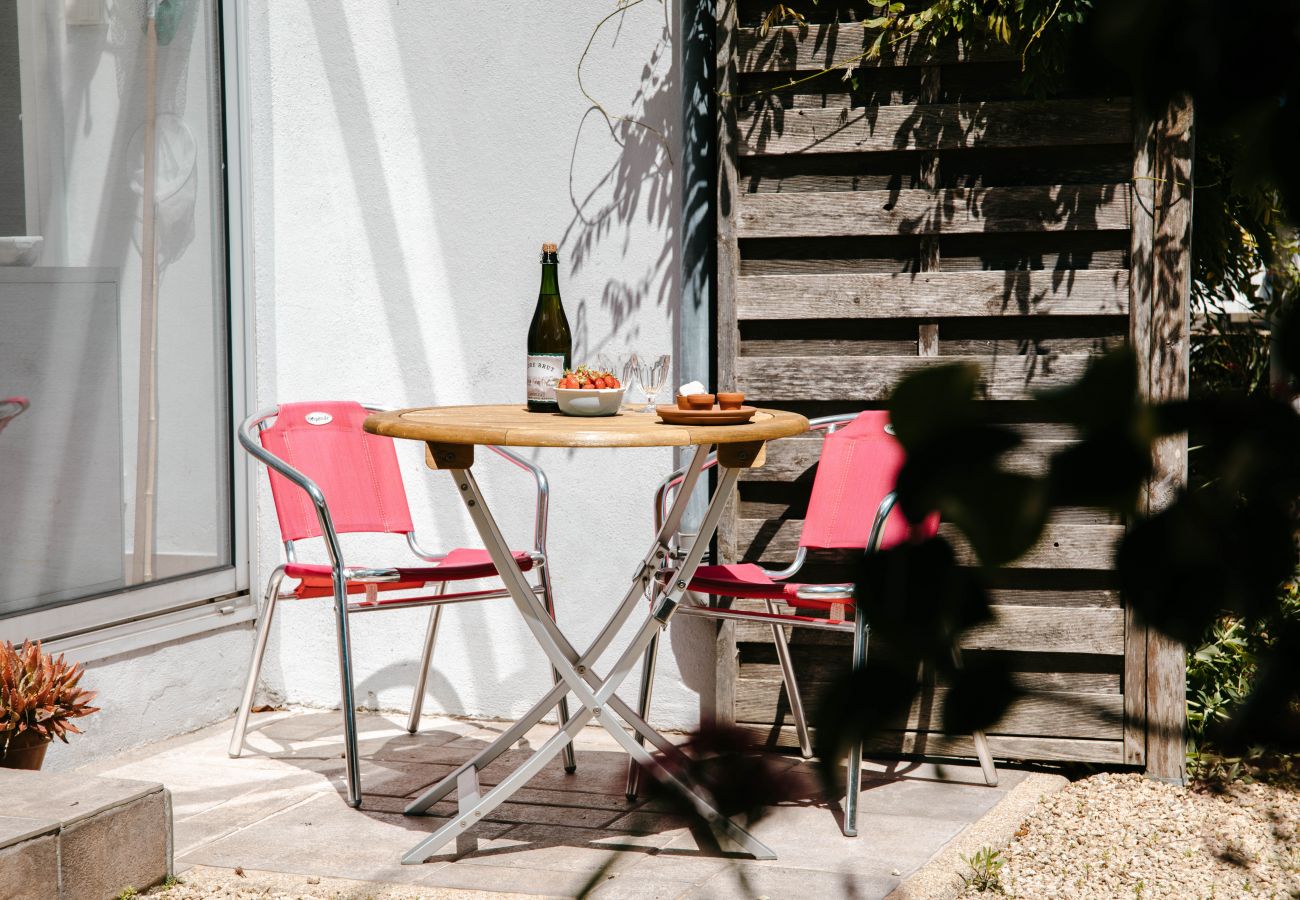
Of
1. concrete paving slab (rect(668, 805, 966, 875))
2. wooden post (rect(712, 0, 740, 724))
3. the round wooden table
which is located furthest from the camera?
wooden post (rect(712, 0, 740, 724))

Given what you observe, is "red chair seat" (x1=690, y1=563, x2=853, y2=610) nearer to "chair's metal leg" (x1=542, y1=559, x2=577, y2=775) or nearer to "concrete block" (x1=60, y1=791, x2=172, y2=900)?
"chair's metal leg" (x1=542, y1=559, x2=577, y2=775)

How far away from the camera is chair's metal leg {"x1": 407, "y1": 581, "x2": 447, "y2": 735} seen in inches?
142

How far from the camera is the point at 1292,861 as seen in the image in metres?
2.72

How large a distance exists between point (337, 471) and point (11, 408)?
2.58 feet

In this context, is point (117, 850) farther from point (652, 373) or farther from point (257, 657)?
point (652, 373)

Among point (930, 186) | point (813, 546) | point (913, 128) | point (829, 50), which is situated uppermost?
point (829, 50)

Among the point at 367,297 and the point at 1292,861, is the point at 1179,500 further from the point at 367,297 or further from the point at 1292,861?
the point at 367,297

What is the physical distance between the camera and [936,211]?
3352mm

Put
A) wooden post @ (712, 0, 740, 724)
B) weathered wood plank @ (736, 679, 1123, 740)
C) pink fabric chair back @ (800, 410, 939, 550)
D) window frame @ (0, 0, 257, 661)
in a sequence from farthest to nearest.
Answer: window frame @ (0, 0, 257, 661)
wooden post @ (712, 0, 740, 724)
pink fabric chair back @ (800, 410, 939, 550)
weathered wood plank @ (736, 679, 1123, 740)

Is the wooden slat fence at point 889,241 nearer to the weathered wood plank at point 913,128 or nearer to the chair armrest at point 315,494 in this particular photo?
the weathered wood plank at point 913,128

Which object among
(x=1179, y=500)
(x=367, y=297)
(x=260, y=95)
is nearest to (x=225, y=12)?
(x=260, y=95)

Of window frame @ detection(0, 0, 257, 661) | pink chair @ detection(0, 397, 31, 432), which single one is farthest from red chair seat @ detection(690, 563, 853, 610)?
pink chair @ detection(0, 397, 31, 432)

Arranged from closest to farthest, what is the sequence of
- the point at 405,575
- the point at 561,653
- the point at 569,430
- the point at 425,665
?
the point at 569,430 → the point at 561,653 → the point at 405,575 → the point at 425,665

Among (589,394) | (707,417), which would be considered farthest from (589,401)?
(707,417)
